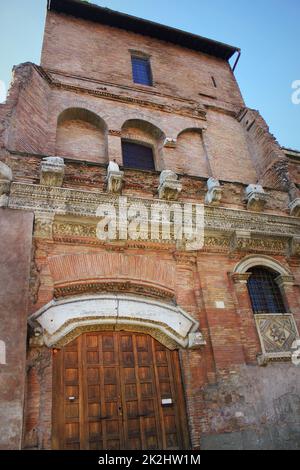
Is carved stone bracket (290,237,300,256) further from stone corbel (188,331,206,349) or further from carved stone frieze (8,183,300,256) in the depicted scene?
stone corbel (188,331,206,349)

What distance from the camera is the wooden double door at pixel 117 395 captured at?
5234 mm

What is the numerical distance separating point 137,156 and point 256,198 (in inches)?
132

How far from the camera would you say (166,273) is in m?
6.79

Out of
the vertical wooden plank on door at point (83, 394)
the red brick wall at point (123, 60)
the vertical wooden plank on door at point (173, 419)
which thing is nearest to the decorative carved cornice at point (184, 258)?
the vertical wooden plank on door at point (173, 419)

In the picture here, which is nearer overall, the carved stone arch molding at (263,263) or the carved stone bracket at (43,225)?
the carved stone bracket at (43,225)

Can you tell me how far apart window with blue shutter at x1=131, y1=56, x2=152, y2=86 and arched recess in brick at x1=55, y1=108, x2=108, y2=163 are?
300 centimetres

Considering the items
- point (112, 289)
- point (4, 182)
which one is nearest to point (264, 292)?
point (112, 289)

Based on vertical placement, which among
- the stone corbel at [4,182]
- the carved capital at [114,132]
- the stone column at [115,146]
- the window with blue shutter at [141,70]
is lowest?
the stone corbel at [4,182]

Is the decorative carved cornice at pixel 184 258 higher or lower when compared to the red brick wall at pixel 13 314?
higher

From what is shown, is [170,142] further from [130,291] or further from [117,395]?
[117,395]

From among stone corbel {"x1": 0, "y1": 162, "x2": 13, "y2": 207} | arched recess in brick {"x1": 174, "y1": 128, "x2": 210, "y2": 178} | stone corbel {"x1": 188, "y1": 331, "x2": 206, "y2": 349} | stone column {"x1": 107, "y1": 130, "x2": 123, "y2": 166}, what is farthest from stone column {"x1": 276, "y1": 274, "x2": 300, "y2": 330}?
stone corbel {"x1": 0, "y1": 162, "x2": 13, "y2": 207}

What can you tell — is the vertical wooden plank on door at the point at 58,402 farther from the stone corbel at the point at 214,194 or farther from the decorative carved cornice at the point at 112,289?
the stone corbel at the point at 214,194

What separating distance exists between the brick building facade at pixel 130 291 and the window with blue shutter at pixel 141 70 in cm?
197

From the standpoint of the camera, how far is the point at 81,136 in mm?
8859
